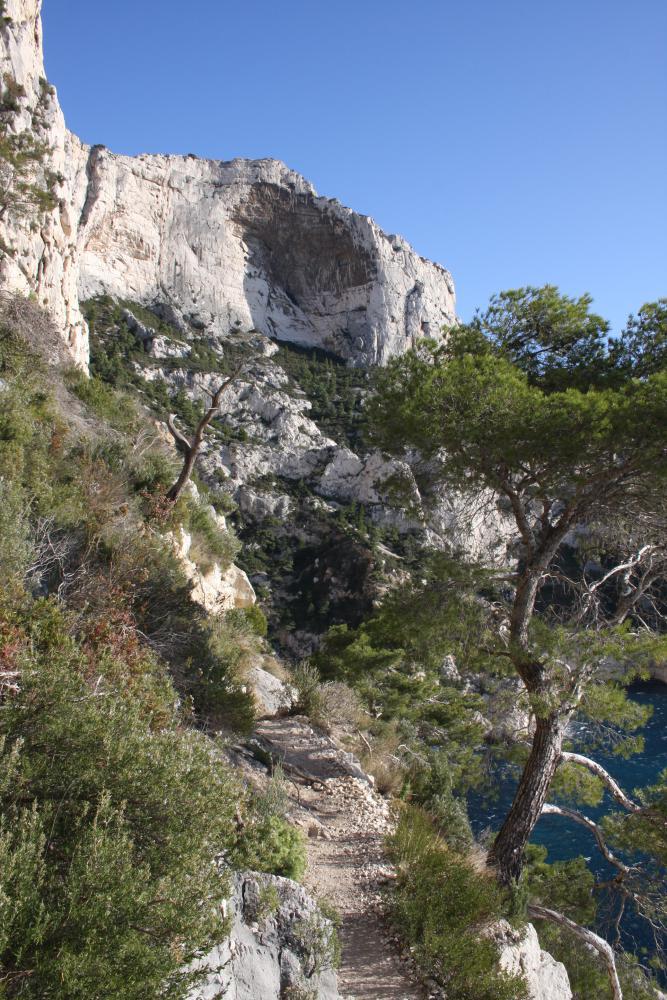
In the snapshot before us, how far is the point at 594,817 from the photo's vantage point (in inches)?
581

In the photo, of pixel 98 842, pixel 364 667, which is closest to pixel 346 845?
pixel 98 842

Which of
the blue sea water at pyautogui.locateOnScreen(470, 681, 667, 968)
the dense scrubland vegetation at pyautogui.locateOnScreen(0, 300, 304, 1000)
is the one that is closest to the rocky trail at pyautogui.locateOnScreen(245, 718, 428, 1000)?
the dense scrubland vegetation at pyautogui.locateOnScreen(0, 300, 304, 1000)

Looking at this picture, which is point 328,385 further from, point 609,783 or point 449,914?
point 449,914

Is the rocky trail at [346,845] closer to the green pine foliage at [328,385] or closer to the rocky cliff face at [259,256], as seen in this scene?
the green pine foliage at [328,385]

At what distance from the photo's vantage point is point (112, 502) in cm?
615

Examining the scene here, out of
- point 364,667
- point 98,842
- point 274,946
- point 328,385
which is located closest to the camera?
point 98,842

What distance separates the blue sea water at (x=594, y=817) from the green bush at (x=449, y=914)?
4370 millimetres

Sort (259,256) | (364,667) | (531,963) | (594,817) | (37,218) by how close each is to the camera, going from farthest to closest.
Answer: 1. (259,256)
2. (37,218)
3. (594,817)
4. (364,667)
5. (531,963)

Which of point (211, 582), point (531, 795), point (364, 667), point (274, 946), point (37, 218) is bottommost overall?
point (274, 946)

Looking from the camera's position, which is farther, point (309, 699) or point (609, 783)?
point (309, 699)

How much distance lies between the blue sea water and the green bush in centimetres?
437

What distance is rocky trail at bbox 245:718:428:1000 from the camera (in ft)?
11.1

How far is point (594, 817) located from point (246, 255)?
4907 cm

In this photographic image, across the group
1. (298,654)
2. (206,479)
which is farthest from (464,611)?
(206,479)
